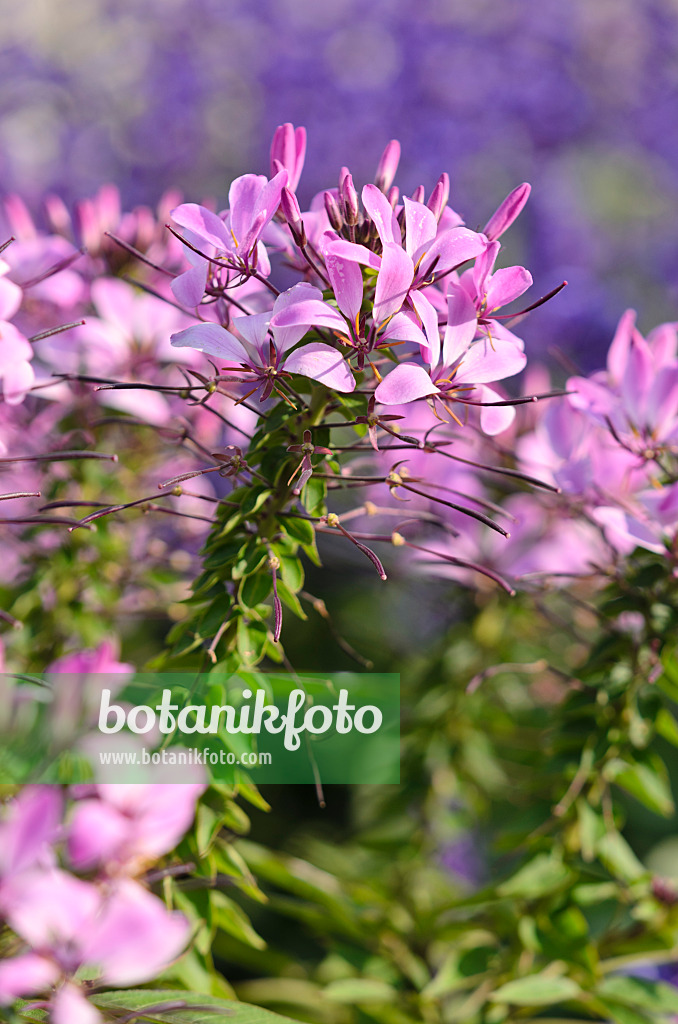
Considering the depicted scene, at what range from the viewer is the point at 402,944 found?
502 millimetres

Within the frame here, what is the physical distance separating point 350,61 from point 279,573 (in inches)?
58.9

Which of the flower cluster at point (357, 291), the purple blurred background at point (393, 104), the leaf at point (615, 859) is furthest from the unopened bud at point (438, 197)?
the purple blurred background at point (393, 104)

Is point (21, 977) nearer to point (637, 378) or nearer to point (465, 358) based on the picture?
point (465, 358)

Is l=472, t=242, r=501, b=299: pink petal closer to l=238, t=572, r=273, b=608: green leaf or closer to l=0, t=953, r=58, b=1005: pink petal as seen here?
l=238, t=572, r=273, b=608: green leaf

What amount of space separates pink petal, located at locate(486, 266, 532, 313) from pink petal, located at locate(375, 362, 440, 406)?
2.0 inches

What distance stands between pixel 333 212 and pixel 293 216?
3 centimetres

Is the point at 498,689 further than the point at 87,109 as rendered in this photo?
No

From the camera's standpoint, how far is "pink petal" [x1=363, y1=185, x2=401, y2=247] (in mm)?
298

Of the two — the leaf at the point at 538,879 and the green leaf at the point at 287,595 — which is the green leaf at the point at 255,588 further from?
the leaf at the point at 538,879

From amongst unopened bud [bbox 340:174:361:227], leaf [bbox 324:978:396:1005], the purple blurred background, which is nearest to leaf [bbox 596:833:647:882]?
leaf [bbox 324:978:396:1005]

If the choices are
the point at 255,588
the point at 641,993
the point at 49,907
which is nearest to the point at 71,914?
the point at 49,907

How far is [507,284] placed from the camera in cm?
33

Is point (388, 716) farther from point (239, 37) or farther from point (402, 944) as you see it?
point (239, 37)

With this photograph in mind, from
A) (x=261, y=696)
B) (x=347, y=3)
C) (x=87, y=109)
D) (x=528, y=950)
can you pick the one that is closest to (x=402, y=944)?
(x=528, y=950)
